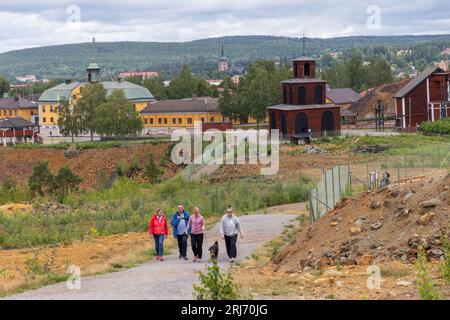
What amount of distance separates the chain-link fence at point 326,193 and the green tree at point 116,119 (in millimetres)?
61070

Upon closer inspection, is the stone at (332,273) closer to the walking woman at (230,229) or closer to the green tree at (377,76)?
the walking woman at (230,229)

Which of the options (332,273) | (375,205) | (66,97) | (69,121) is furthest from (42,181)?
(66,97)

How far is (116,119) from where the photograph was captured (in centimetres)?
8894

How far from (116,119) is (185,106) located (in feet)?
54.4

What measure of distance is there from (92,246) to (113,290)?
371 inches

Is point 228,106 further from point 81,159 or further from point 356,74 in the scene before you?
point 356,74

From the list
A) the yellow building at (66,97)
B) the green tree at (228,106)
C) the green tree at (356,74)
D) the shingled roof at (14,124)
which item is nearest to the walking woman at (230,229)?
the green tree at (228,106)

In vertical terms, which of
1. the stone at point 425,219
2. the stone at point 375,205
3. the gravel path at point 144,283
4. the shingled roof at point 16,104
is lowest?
the gravel path at point 144,283

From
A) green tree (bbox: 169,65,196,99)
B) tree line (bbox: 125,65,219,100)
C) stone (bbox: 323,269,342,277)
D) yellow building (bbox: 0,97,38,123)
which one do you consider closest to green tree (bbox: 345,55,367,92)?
tree line (bbox: 125,65,219,100)

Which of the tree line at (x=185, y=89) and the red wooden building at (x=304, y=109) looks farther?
the tree line at (x=185, y=89)

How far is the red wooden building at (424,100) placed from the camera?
7469 cm

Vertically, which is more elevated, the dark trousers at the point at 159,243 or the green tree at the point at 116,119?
the green tree at the point at 116,119

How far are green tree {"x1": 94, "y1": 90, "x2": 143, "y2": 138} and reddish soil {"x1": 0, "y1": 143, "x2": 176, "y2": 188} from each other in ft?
22.8

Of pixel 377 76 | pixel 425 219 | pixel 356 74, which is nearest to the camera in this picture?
pixel 425 219
